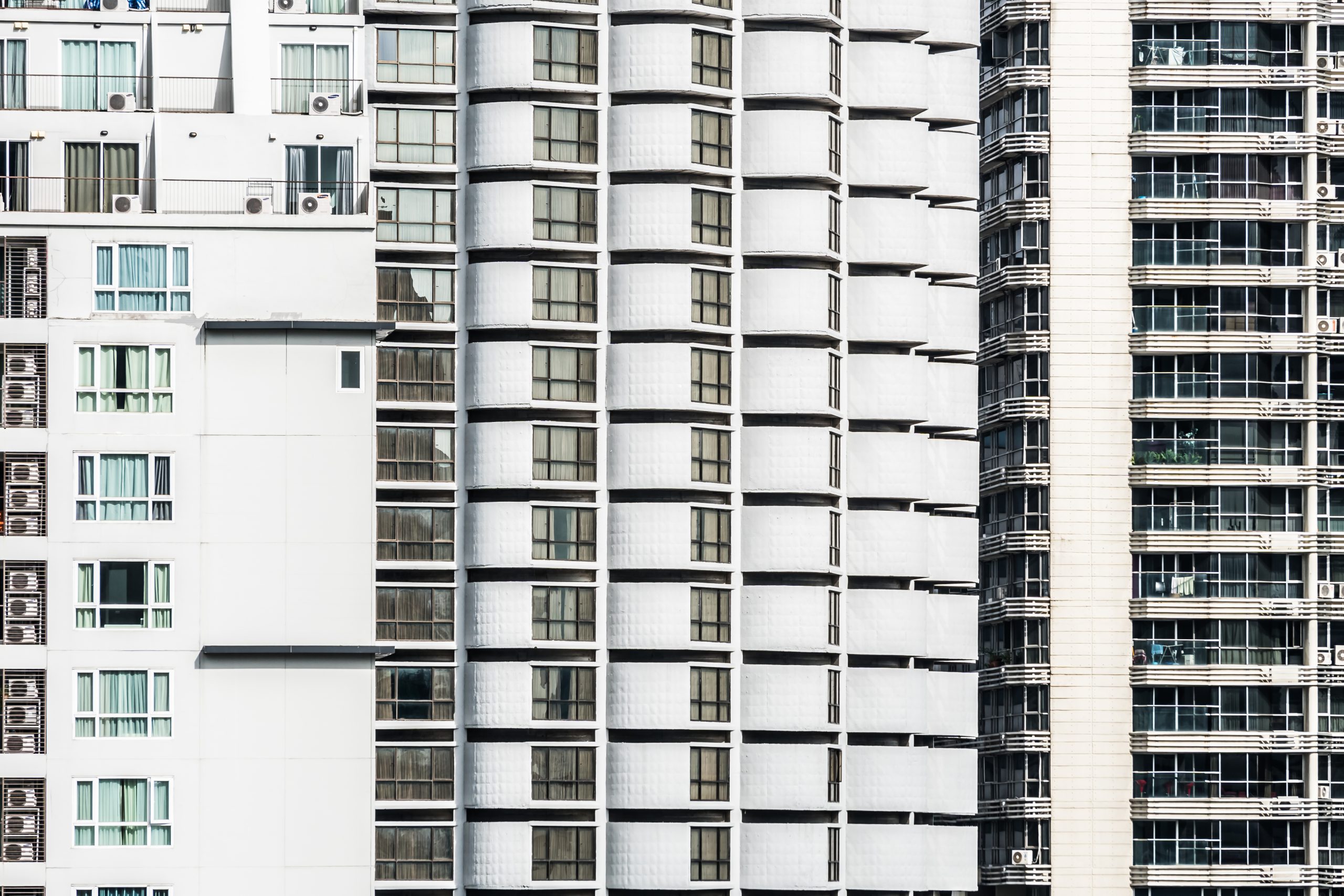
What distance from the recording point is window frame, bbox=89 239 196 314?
109062 millimetres

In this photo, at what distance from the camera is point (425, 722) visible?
123375 millimetres

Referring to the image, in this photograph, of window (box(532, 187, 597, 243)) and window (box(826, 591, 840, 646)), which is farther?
window (box(826, 591, 840, 646))

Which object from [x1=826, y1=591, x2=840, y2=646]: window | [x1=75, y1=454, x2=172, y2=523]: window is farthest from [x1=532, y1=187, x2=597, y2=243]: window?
[x1=75, y1=454, x2=172, y2=523]: window

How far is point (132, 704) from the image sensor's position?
107m

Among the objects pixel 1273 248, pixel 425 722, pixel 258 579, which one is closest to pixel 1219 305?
pixel 1273 248

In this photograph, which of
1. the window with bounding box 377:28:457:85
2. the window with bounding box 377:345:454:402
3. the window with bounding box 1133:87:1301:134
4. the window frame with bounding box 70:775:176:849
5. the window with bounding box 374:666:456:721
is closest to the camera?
the window frame with bounding box 70:775:176:849

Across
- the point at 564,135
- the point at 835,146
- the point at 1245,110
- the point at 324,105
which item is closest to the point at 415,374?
the point at 564,135

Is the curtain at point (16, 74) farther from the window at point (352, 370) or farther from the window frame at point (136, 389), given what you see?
the window at point (352, 370)

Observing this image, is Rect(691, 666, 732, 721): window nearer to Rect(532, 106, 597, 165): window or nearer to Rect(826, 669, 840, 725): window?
Rect(826, 669, 840, 725): window

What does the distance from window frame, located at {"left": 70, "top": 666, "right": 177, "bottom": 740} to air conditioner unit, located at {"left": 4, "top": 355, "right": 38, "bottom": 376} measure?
983 centimetres

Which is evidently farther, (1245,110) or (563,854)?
(1245,110)

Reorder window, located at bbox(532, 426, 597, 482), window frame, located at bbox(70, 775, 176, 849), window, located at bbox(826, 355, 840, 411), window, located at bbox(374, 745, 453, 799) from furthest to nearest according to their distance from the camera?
window, located at bbox(826, 355, 840, 411), window, located at bbox(532, 426, 597, 482), window, located at bbox(374, 745, 453, 799), window frame, located at bbox(70, 775, 176, 849)

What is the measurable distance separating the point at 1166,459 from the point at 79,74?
2136 inches

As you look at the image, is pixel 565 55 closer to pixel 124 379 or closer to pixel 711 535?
pixel 711 535
